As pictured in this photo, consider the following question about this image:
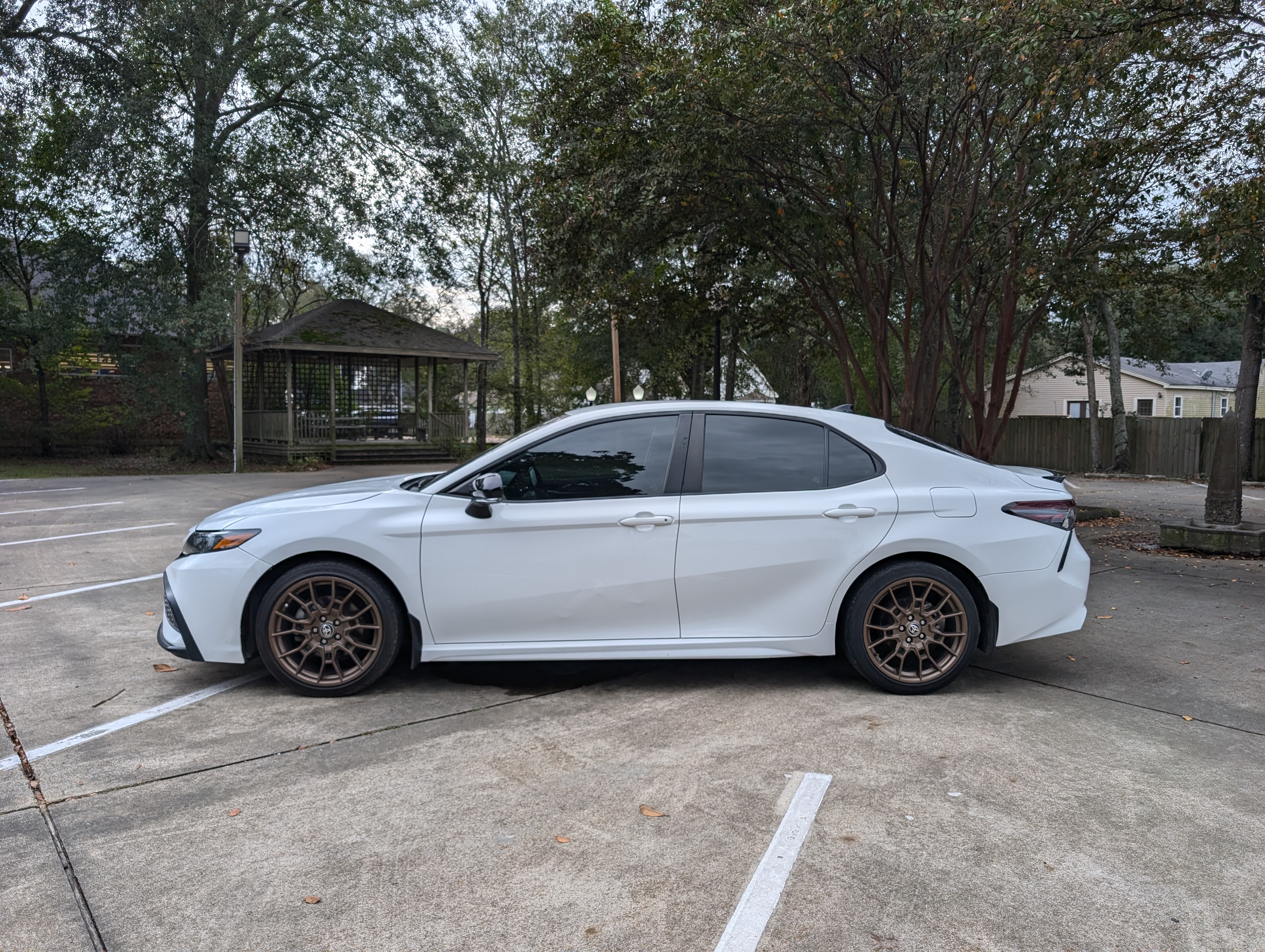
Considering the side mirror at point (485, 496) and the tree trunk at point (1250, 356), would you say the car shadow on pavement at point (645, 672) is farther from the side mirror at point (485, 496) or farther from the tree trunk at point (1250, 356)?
the tree trunk at point (1250, 356)

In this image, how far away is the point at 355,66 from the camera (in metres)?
23.4

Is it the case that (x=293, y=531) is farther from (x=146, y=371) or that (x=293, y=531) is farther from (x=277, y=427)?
(x=277, y=427)

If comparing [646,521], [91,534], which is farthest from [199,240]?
[646,521]

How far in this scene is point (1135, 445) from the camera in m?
28.0

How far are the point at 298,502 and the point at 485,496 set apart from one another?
1.06 m

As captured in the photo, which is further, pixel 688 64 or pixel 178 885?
pixel 688 64

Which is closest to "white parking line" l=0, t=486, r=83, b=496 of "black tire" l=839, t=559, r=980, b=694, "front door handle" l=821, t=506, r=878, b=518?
"front door handle" l=821, t=506, r=878, b=518

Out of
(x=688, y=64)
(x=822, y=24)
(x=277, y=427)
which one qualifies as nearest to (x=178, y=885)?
(x=822, y=24)

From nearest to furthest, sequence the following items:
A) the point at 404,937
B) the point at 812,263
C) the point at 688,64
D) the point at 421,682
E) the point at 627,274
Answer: the point at 404,937 < the point at 421,682 < the point at 688,64 < the point at 627,274 < the point at 812,263

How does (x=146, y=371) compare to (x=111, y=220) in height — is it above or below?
below

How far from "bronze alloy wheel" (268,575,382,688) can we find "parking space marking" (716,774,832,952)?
2.35 meters

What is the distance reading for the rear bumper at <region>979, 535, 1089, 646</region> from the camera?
188 inches

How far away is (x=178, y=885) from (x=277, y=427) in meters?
26.1

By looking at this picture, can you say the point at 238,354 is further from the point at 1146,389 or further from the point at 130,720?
the point at 1146,389
